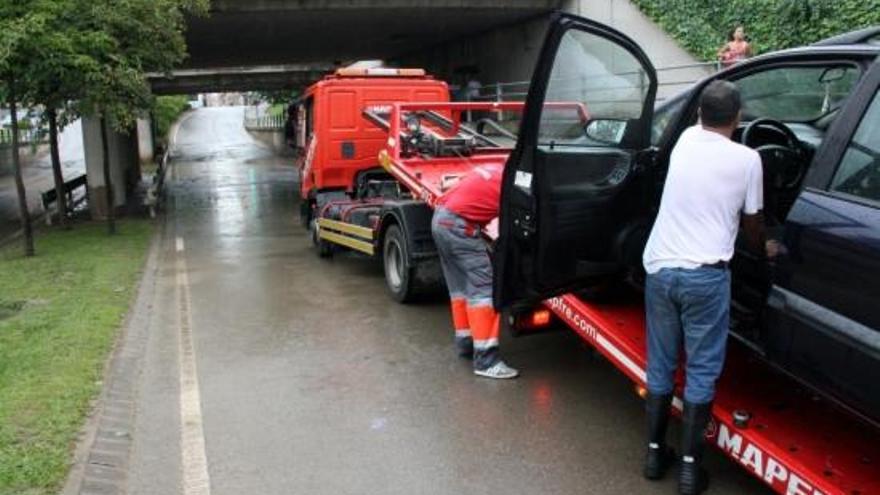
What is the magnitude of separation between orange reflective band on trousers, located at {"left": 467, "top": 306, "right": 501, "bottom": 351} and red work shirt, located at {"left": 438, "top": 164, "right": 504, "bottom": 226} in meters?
0.63

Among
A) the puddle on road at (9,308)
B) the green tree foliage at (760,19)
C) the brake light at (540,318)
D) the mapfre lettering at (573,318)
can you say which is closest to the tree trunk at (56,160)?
the puddle on road at (9,308)

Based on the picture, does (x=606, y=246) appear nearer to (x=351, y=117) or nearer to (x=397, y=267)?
(x=397, y=267)

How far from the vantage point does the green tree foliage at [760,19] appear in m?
15.0

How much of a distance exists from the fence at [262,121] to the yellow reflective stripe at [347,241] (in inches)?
1721

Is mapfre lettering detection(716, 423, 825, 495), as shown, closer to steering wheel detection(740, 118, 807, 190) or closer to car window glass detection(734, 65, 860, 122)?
steering wheel detection(740, 118, 807, 190)

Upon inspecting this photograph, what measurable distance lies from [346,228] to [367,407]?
4.50m

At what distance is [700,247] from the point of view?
12.1 feet

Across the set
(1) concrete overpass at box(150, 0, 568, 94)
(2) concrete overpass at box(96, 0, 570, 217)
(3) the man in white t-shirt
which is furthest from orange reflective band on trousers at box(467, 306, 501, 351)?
(1) concrete overpass at box(150, 0, 568, 94)

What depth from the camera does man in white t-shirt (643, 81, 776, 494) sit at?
3602mm

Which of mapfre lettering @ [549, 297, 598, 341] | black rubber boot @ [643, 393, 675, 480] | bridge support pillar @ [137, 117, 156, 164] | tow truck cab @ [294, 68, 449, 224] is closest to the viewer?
black rubber boot @ [643, 393, 675, 480]

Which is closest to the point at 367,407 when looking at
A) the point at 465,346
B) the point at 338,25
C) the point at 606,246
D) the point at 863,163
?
the point at 465,346

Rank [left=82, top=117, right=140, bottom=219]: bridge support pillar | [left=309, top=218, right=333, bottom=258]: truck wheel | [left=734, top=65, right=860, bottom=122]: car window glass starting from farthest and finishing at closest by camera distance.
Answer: [left=82, top=117, right=140, bottom=219]: bridge support pillar
[left=309, top=218, right=333, bottom=258]: truck wheel
[left=734, top=65, right=860, bottom=122]: car window glass

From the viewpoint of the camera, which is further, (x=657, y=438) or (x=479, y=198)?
(x=479, y=198)

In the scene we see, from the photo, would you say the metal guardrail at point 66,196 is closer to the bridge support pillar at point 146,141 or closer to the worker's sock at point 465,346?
A: the worker's sock at point 465,346
